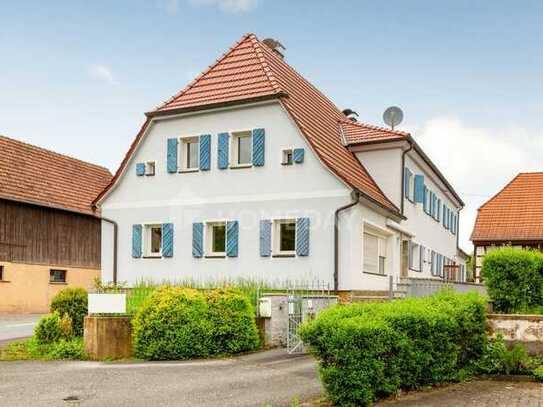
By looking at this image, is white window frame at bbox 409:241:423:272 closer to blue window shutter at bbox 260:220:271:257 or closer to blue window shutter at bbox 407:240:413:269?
blue window shutter at bbox 407:240:413:269

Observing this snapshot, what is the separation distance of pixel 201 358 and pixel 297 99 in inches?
423

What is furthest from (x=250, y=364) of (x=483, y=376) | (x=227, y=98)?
(x=227, y=98)

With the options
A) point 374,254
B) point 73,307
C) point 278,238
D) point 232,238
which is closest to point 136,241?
point 232,238

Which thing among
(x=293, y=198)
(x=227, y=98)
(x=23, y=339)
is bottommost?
(x=23, y=339)

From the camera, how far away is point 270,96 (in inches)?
810

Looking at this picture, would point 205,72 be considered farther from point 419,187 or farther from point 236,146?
point 419,187

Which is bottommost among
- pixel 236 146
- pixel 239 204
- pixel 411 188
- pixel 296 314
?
pixel 296 314

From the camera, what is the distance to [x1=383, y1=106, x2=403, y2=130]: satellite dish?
27.0 m

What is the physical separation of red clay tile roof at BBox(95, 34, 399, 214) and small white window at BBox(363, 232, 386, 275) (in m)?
1.19

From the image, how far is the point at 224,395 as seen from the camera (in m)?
10.3

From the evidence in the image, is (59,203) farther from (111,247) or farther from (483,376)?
(483,376)

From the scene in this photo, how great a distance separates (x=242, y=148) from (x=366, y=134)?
4920mm

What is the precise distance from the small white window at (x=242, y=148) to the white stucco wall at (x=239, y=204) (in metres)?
0.35

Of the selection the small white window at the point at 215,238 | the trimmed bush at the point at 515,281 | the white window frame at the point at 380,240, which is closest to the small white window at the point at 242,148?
the small white window at the point at 215,238
